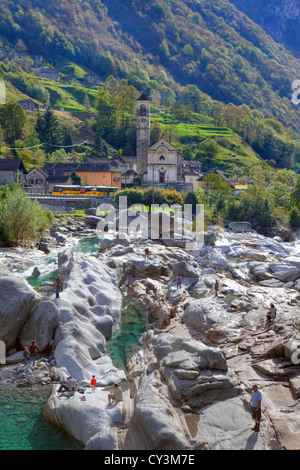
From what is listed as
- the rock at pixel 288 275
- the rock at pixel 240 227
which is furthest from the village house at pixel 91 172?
the rock at pixel 288 275

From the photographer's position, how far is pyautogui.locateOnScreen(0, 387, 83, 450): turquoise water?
15.3 metres

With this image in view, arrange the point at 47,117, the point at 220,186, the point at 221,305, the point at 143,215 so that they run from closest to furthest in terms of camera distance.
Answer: the point at 221,305 < the point at 143,215 < the point at 220,186 < the point at 47,117

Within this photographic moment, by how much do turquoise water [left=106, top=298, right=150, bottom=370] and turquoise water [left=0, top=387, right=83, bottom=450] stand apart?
4.87 metres

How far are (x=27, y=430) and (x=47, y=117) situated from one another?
110124 mm

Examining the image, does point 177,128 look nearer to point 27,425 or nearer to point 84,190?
point 84,190

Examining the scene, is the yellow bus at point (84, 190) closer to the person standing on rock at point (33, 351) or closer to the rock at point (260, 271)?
the rock at point (260, 271)

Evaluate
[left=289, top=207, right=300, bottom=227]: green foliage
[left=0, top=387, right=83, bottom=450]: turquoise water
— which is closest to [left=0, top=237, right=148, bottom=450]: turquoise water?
[left=0, top=387, right=83, bottom=450]: turquoise water

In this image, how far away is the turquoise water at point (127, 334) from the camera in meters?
22.9

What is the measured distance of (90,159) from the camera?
10450 cm

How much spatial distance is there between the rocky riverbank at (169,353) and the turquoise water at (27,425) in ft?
1.47

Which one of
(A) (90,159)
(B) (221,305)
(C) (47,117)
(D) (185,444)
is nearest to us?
(D) (185,444)

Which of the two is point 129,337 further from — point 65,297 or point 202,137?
point 202,137

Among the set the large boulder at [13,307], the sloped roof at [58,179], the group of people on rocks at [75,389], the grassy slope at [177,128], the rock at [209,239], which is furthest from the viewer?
the grassy slope at [177,128]

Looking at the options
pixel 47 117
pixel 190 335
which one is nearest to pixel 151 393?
pixel 190 335
